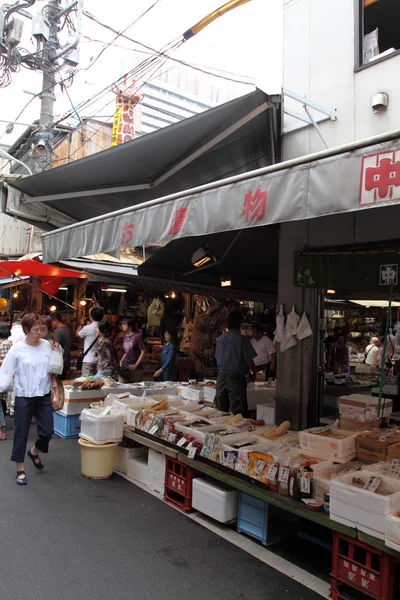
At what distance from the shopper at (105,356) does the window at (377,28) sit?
6.24m

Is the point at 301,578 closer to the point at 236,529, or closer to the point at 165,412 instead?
the point at 236,529

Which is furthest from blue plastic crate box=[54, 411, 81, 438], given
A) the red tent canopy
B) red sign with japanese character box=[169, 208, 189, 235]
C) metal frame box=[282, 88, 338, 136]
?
metal frame box=[282, 88, 338, 136]

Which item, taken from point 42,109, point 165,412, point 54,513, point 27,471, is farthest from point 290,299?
point 42,109

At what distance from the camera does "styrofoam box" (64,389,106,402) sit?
7.68 metres

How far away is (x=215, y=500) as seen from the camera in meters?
4.47

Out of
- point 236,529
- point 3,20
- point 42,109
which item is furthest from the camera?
point 42,109

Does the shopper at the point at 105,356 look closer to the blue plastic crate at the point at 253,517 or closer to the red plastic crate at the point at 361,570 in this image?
the blue plastic crate at the point at 253,517

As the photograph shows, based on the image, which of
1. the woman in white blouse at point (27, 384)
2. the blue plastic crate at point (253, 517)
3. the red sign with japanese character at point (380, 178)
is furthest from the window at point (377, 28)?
the woman in white blouse at point (27, 384)

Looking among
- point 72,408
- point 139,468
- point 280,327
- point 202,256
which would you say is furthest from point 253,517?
point 202,256

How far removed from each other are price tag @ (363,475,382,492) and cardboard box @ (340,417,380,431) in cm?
126

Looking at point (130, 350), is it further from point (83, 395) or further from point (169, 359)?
point (83, 395)

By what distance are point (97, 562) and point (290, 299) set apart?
3.89 meters

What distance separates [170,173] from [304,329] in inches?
115

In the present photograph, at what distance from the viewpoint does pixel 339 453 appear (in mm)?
4184
